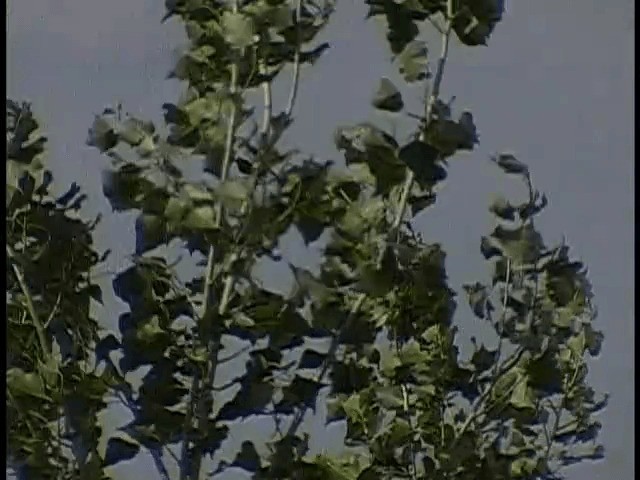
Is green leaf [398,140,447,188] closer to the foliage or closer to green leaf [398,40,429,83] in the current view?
green leaf [398,40,429,83]

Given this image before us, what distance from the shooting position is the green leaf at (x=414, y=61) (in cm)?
112

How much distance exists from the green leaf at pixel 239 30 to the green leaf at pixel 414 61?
14 cm

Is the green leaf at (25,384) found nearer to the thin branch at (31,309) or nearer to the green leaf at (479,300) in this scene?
the thin branch at (31,309)

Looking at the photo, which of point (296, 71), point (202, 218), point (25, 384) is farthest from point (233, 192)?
point (25, 384)

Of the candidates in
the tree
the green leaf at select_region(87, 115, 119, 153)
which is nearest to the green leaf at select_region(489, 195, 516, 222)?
the tree

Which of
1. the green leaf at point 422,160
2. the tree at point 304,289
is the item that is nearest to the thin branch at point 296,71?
the tree at point 304,289

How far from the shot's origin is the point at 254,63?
110 centimetres

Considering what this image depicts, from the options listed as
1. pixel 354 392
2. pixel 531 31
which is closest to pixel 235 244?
pixel 354 392

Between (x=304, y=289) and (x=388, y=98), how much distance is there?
0.62 feet

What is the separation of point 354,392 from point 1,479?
31cm

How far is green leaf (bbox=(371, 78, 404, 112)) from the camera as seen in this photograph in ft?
3.66

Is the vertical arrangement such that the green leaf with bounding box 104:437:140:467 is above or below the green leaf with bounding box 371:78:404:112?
below

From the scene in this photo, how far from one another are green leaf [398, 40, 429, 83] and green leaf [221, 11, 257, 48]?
138mm

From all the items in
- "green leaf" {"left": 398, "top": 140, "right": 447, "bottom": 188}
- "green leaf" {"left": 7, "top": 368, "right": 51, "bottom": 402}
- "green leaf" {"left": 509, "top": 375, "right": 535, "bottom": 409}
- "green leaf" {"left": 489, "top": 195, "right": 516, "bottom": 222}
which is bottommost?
"green leaf" {"left": 7, "top": 368, "right": 51, "bottom": 402}
